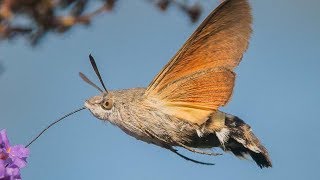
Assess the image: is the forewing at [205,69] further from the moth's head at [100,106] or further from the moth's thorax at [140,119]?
the moth's head at [100,106]

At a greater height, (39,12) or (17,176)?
(39,12)

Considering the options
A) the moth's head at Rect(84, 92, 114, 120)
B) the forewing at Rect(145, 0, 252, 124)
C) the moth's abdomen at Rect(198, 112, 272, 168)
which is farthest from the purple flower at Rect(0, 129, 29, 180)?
the moth's abdomen at Rect(198, 112, 272, 168)

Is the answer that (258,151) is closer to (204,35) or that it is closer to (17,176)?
(204,35)

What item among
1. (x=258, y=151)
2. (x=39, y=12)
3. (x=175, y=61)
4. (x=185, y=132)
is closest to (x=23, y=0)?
(x=39, y=12)

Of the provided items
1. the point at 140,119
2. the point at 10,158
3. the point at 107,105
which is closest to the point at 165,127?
the point at 140,119

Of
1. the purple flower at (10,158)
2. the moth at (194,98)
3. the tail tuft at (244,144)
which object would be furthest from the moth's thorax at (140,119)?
the purple flower at (10,158)

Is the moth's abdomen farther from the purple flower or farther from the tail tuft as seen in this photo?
the purple flower

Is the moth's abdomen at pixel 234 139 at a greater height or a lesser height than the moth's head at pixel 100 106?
lesser
